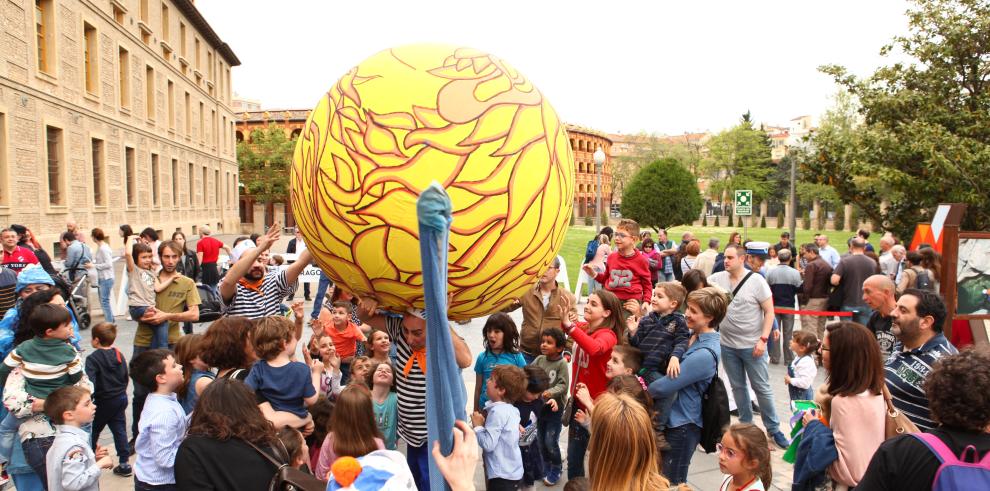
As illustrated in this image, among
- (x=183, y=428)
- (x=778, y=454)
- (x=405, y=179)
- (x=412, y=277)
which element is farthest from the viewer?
(x=778, y=454)

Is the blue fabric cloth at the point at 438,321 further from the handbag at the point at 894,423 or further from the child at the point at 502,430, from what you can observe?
the handbag at the point at 894,423

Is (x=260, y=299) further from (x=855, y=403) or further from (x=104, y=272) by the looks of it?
(x=104, y=272)

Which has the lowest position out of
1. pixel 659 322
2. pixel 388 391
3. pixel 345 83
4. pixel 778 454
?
pixel 778 454

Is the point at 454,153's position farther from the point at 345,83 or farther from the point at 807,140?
the point at 807,140

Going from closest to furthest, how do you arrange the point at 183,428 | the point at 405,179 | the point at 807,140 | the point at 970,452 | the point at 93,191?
the point at 405,179 < the point at 970,452 < the point at 183,428 < the point at 807,140 < the point at 93,191

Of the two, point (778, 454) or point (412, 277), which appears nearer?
point (412, 277)

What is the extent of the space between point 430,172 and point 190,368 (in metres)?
3.21

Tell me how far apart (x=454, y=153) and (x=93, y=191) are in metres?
26.1

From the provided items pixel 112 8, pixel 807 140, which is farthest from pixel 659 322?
pixel 112 8

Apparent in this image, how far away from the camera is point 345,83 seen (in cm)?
184

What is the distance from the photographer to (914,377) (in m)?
3.29

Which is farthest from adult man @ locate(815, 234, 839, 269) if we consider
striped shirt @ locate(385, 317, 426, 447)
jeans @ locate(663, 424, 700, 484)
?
striped shirt @ locate(385, 317, 426, 447)

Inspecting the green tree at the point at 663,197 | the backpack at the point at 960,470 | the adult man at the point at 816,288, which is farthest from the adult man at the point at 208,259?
the green tree at the point at 663,197

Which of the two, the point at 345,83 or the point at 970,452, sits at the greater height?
the point at 345,83
